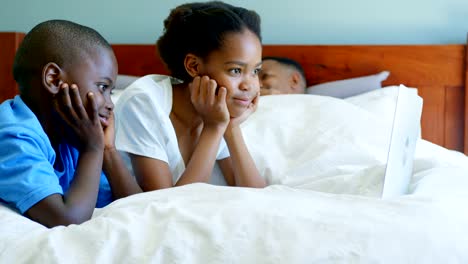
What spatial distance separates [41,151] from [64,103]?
0.31 ft

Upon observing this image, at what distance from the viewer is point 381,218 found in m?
0.92

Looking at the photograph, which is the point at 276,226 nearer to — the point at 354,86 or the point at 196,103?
the point at 196,103

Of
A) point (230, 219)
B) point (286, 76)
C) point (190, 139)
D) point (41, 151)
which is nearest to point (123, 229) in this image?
point (230, 219)

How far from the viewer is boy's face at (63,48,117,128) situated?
123 centimetres

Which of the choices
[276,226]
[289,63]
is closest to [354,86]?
[289,63]

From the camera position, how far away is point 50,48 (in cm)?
124

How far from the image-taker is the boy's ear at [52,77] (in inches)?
47.6

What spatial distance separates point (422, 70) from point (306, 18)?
0.48 meters

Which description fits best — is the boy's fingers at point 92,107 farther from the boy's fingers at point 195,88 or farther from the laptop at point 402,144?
the laptop at point 402,144

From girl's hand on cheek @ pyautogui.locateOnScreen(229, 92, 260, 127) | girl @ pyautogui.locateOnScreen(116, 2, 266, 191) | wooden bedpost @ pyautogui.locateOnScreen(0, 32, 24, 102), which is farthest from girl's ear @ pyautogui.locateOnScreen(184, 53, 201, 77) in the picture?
wooden bedpost @ pyautogui.locateOnScreen(0, 32, 24, 102)

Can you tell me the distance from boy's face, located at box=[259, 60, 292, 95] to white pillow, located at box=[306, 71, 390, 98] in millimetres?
134

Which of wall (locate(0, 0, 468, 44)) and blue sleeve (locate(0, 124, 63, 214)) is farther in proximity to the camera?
wall (locate(0, 0, 468, 44))

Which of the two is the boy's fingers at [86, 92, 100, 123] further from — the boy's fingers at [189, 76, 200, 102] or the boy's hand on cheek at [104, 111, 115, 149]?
the boy's fingers at [189, 76, 200, 102]

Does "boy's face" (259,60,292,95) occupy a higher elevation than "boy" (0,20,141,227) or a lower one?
lower
